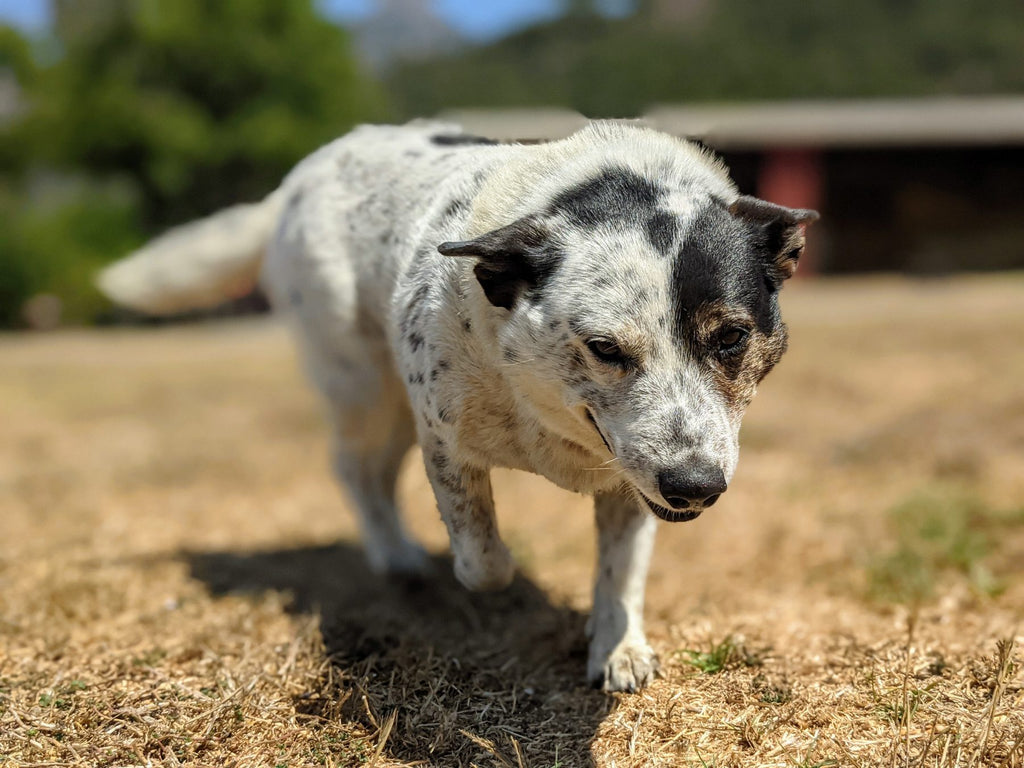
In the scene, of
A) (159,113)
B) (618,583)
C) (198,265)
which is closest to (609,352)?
(618,583)

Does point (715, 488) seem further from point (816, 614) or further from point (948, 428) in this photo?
point (948, 428)

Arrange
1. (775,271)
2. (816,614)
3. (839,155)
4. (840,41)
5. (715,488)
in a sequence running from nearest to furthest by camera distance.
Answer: (715,488) < (775,271) < (816,614) < (839,155) < (840,41)

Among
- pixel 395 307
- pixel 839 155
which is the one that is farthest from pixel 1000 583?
pixel 839 155

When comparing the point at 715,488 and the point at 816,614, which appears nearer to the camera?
the point at 715,488

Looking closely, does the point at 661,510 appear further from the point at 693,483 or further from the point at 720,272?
the point at 720,272

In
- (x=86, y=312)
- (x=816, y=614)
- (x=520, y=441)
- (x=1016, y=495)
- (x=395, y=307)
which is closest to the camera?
(x=520, y=441)

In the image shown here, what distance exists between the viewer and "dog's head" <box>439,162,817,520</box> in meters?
2.38

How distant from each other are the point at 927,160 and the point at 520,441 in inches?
731

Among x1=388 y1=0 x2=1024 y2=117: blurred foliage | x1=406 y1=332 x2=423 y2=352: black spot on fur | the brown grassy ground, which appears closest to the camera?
the brown grassy ground

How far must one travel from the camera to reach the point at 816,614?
150 inches

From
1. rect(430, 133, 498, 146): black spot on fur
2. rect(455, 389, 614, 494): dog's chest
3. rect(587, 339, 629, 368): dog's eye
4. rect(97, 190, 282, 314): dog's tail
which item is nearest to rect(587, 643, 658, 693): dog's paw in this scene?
rect(455, 389, 614, 494): dog's chest

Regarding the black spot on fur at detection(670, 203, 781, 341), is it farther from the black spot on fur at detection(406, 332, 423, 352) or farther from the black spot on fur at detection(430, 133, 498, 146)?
the black spot on fur at detection(430, 133, 498, 146)

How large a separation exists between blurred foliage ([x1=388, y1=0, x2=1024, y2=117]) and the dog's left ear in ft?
98.5

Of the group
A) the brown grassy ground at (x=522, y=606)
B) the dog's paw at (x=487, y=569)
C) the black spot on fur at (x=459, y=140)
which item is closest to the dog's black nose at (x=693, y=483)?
the brown grassy ground at (x=522, y=606)
